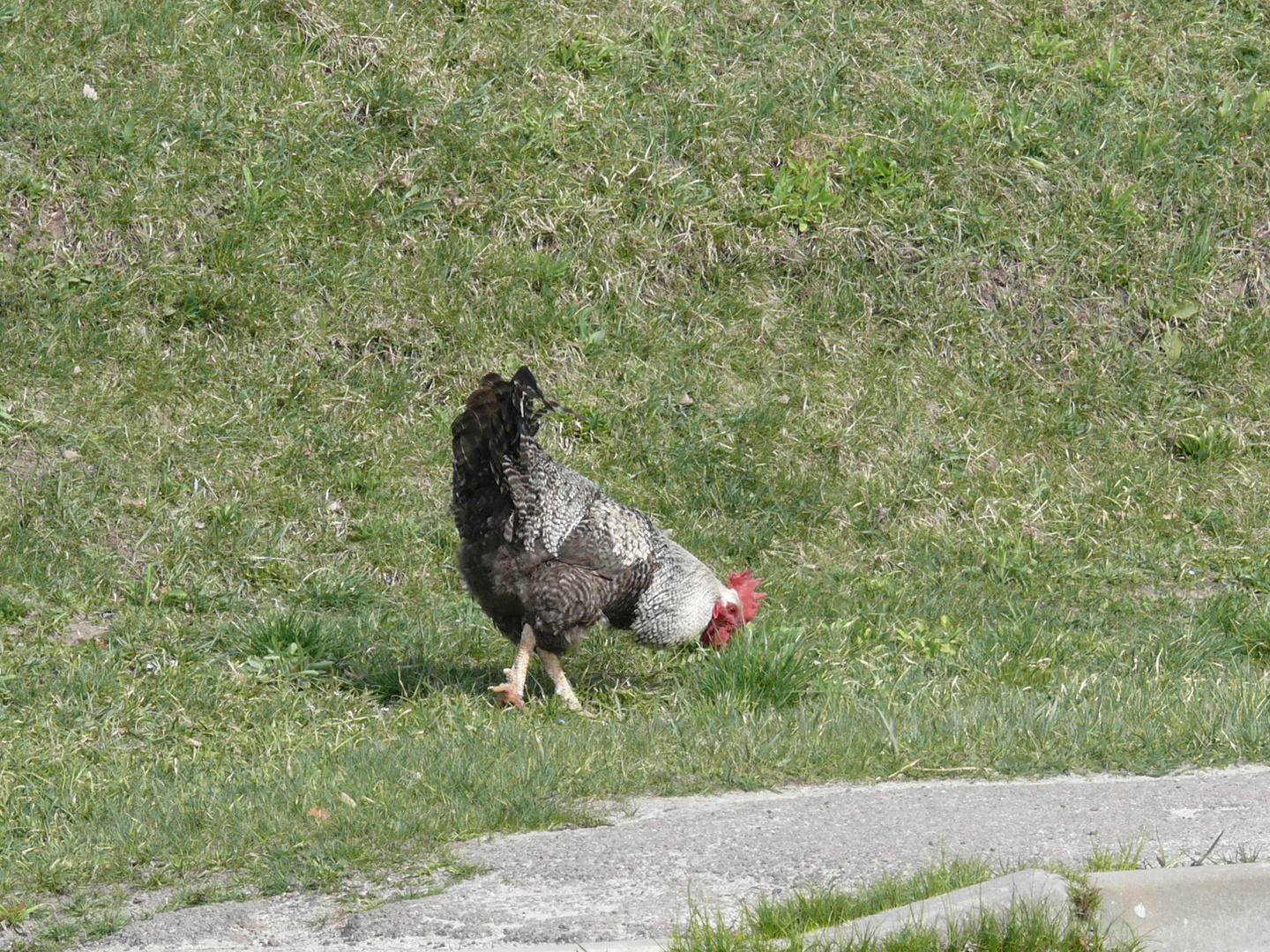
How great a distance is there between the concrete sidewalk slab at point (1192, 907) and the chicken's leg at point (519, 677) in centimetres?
351

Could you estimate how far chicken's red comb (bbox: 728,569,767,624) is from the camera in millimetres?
7543

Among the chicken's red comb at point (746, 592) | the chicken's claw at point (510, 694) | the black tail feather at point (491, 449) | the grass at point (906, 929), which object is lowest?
the chicken's claw at point (510, 694)

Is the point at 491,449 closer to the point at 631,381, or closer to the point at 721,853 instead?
the point at 721,853

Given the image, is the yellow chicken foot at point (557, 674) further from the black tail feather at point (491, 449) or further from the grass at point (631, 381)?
the black tail feather at point (491, 449)

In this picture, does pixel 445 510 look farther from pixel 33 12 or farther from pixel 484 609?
pixel 33 12

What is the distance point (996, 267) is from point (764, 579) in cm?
394

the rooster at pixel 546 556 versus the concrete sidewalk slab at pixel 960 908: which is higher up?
the rooster at pixel 546 556

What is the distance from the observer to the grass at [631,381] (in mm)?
6500

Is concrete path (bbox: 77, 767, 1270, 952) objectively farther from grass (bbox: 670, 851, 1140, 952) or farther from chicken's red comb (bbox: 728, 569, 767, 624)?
chicken's red comb (bbox: 728, 569, 767, 624)

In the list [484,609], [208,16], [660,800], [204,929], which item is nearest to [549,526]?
[484,609]

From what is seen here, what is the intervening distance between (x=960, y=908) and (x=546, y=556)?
344cm

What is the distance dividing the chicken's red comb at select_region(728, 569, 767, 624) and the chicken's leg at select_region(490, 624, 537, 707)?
119cm

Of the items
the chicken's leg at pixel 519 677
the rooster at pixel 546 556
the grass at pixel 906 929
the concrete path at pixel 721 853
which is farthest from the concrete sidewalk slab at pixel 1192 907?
the chicken's leg at pixel 519 677

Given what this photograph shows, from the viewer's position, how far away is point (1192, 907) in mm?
4074
